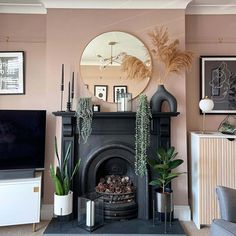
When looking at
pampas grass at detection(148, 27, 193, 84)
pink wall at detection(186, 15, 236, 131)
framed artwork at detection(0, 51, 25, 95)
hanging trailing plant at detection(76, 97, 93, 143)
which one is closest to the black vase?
pampas grass at detection(148, 27, 193, 84)

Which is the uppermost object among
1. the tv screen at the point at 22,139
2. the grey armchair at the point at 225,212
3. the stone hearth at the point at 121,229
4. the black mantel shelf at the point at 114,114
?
the black mantel shelf at the point at 114,114

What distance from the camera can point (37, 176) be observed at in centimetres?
283

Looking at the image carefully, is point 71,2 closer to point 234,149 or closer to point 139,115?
Answer: point 139,115

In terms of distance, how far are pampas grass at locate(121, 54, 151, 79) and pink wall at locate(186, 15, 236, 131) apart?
696 millimetres

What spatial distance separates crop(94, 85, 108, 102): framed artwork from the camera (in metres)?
3.03

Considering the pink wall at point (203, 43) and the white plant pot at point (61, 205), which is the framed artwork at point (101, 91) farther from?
the white plant pot at point (61, 205)

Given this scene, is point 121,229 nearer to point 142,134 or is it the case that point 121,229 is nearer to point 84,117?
point 142,134

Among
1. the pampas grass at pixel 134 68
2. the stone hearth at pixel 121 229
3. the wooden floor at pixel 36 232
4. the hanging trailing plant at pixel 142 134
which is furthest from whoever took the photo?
the pampas grass at pixel 134 68

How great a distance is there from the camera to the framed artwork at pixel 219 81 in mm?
3230

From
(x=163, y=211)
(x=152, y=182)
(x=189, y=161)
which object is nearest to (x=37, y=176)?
(x=152, y=182)

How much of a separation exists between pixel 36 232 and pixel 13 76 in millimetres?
2035

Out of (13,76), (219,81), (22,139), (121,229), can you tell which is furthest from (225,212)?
(13,76)

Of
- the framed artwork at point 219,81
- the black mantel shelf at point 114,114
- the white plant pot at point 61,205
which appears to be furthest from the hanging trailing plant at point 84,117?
the framed artwork at point 219,81

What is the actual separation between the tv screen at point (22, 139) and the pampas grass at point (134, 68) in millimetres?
1188
